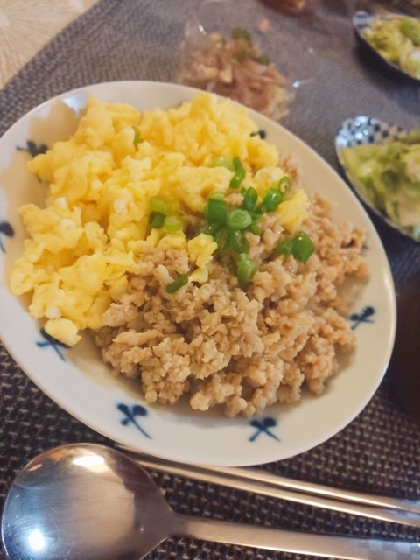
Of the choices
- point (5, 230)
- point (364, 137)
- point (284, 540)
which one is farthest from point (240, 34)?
point (284, 540)

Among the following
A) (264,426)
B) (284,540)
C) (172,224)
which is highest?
(172,224)

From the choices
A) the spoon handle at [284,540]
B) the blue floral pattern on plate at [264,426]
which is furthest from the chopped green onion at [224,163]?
the spoon handle at [284,540]

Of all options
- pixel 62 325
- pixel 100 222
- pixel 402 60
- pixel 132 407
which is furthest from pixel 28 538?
pixel 402 60

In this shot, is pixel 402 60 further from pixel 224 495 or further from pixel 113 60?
pixel 224 495

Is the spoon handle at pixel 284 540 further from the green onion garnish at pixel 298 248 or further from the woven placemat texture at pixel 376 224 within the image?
the green onion garnish at pixel 298 248

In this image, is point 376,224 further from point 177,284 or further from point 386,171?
point 177,284

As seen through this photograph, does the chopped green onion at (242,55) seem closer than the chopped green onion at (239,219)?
No
